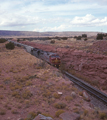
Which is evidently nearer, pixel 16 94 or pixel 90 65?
pixel 16 94

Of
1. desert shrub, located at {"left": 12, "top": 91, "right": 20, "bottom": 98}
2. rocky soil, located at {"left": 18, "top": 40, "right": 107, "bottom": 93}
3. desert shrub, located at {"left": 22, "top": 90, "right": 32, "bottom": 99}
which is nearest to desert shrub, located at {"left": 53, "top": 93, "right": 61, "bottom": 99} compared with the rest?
desert shrub, located at {"left": 22, "top": 90, "right": 32, "bottom": 99}

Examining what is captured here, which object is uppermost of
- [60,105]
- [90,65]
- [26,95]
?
[90,65]

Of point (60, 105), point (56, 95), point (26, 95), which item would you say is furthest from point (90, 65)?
point (60, 105)

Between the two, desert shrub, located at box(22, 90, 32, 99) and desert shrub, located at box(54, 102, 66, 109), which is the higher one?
desert shrub, located at box(22, 90, 32, 99)

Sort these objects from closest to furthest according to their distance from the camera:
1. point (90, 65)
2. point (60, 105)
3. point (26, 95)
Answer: point (60, 105), point (26, 95), point (90, 65)

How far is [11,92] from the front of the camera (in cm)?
1048

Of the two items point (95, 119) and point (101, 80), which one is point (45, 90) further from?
point (101, 80)

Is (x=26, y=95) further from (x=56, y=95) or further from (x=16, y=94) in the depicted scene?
(x=56, y=95)

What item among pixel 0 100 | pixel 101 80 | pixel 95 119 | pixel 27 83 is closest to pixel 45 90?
pixel 27 83

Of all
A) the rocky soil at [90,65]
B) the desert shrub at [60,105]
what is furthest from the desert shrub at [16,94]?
the rocky soil at [90,65]

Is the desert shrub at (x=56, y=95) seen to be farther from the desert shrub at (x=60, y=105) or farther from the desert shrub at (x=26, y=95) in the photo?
the desert shrub at (x=26, y=95)

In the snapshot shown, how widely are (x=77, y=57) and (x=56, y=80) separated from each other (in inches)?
482

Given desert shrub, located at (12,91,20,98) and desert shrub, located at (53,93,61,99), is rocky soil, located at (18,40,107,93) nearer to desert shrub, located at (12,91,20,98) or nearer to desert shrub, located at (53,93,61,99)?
desert shrub, located at (53,93,61,99)

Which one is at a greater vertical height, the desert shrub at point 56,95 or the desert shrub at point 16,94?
the desert shrub at point 16,94
